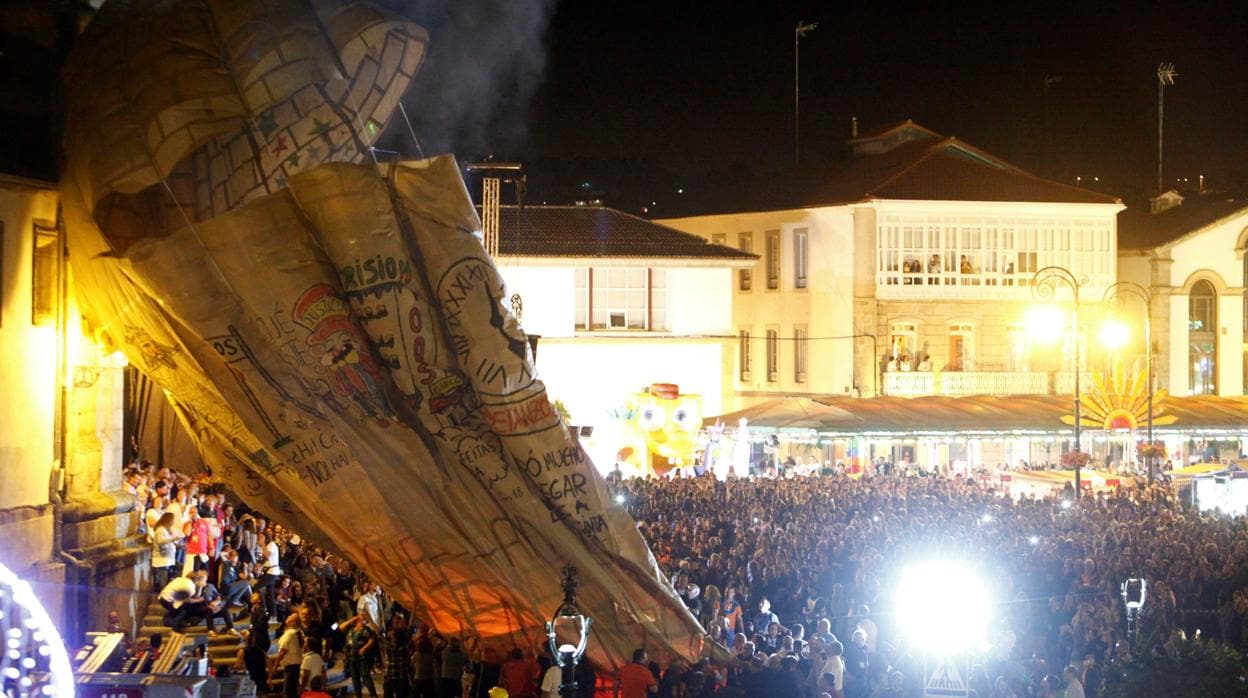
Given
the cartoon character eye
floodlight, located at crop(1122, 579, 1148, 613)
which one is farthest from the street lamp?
the cartoon character eye

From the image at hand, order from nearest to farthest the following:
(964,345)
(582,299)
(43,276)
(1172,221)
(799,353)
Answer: (43,276)
(582,299)
(964,345)
(799,353)
(1172,221)

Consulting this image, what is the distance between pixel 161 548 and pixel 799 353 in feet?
93.0

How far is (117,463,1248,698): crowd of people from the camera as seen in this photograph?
603 inches

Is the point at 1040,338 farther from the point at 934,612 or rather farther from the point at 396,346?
the point at 396,346

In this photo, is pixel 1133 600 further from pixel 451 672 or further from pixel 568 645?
pixel 568 645

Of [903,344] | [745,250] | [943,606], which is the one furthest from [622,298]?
[943,606]

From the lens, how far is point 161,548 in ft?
60.1

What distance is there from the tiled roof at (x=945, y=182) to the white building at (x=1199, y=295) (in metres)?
3.69

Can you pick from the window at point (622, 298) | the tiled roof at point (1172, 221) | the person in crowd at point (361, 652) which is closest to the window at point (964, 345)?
the tiled roof at point (1172, 221)

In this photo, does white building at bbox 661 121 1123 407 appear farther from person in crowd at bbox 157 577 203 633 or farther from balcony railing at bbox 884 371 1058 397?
person in crowd at bbox 157 577 203 633

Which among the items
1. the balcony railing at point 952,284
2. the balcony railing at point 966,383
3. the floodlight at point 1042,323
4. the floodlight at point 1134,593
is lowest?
the floodlight at point 1134,593

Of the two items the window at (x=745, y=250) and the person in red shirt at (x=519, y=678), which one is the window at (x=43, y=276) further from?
the window at (x=745, y=250)

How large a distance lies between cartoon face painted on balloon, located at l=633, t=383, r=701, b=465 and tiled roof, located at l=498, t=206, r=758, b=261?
21.0 ft

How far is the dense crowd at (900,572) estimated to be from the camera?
15.5 metres
